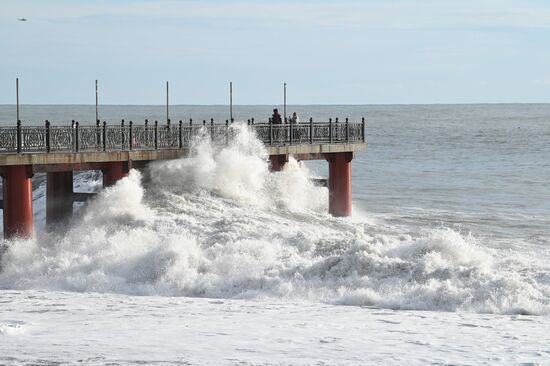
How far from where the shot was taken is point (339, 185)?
40062 mm

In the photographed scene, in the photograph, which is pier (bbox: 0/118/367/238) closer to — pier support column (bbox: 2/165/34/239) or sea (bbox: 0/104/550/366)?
pier support column (bbox: 2/165/34/239)

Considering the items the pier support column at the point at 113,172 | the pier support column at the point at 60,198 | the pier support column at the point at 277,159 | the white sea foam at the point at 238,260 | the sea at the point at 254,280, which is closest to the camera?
the sea at the point at 254,280

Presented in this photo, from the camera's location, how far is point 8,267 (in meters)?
28.1

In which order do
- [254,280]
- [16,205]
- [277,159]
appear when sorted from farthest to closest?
1. [277,159]
2. [16,205]
3. [254,280]

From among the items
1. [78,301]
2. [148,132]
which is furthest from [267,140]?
[78,301]

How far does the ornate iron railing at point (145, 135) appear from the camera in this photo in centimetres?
2983

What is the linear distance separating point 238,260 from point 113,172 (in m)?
6.82

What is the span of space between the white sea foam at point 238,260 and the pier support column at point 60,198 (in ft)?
6.74

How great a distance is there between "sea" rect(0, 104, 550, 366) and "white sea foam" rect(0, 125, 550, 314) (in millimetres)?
48

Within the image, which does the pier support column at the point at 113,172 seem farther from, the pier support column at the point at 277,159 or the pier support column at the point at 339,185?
the pier support column at the point at 339,185

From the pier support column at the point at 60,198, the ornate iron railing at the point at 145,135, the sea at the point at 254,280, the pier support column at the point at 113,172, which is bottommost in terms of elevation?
the sea at the point at 254,280

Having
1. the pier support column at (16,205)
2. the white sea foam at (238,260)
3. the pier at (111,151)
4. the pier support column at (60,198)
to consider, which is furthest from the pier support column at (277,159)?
the pier support column at (16,205)

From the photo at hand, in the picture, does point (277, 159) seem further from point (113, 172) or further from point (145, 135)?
point (113, 172)

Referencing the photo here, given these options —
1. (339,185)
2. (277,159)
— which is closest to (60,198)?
(277,159)
